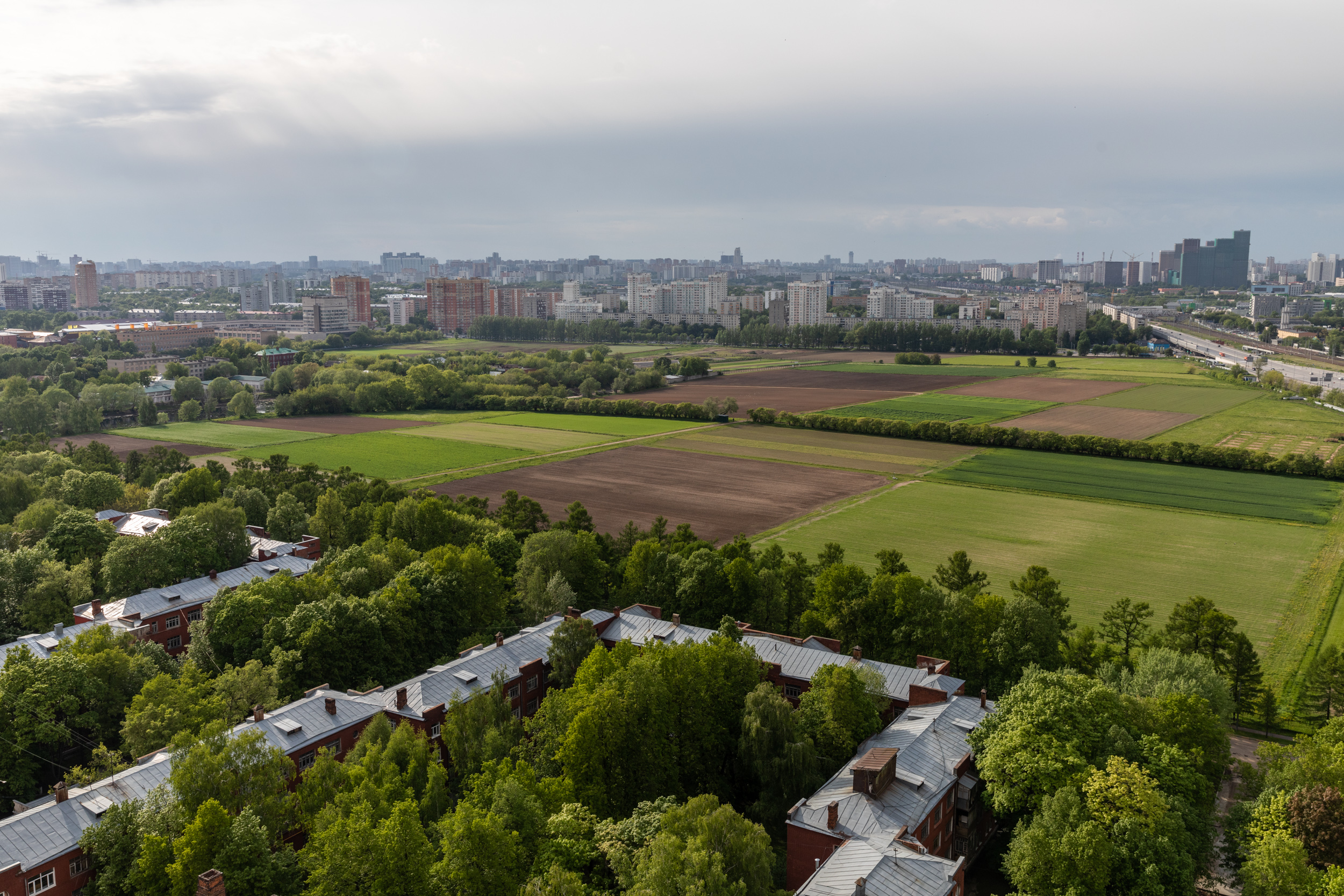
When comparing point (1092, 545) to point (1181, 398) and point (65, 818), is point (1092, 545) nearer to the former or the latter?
point (65, 818)

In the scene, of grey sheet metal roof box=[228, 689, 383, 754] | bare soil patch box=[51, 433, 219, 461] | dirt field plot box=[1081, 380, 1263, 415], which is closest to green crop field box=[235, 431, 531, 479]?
bare soil patch box=[51, 433, 219, 461]

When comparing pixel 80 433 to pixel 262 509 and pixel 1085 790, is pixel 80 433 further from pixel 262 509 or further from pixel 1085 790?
pixel 1085 790

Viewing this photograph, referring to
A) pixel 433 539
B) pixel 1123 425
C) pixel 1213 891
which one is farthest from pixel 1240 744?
pixel 1123 425

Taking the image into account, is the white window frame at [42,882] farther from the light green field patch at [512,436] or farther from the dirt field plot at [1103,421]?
the dirt field plot at [1103,421]

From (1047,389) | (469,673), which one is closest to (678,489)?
(469,673)

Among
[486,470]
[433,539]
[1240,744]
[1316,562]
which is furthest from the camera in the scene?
[486,470]

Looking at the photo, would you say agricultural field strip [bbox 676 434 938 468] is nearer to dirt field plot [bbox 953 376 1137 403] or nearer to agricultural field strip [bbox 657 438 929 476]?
agricultural field strip [bbox 657 438 929 476]
